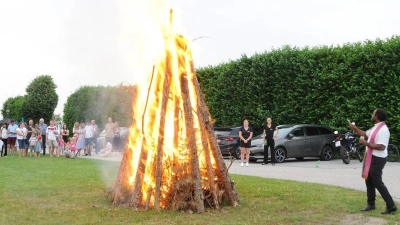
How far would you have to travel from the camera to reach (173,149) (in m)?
9.61

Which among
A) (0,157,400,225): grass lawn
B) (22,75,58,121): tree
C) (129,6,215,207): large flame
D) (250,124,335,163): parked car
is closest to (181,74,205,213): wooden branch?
(129,6,215,207): large flame

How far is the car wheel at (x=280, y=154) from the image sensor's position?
23.5m

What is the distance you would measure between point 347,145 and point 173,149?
14.1 metres

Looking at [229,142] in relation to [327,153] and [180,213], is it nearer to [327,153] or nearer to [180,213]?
[327,153]

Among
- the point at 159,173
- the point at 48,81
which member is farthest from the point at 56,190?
the point at 48,81

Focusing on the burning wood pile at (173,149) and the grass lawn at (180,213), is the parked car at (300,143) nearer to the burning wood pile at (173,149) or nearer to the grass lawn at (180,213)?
the grass lawn at (180,213)

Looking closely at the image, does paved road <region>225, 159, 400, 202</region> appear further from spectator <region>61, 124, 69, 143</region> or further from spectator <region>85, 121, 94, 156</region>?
spectator <region>61, 124, 69, 143</region>

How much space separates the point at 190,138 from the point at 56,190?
4.48m

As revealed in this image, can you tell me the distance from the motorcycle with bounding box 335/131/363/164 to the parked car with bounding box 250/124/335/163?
6.71ft

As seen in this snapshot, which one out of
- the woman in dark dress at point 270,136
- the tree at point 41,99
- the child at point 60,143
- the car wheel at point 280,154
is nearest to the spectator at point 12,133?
the child at point 60,143

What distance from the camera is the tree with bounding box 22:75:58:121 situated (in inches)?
2007

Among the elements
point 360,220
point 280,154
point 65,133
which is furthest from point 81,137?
point 360,220

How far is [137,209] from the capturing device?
938 cm

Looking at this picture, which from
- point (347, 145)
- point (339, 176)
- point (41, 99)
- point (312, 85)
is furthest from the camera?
point (41, 99)
